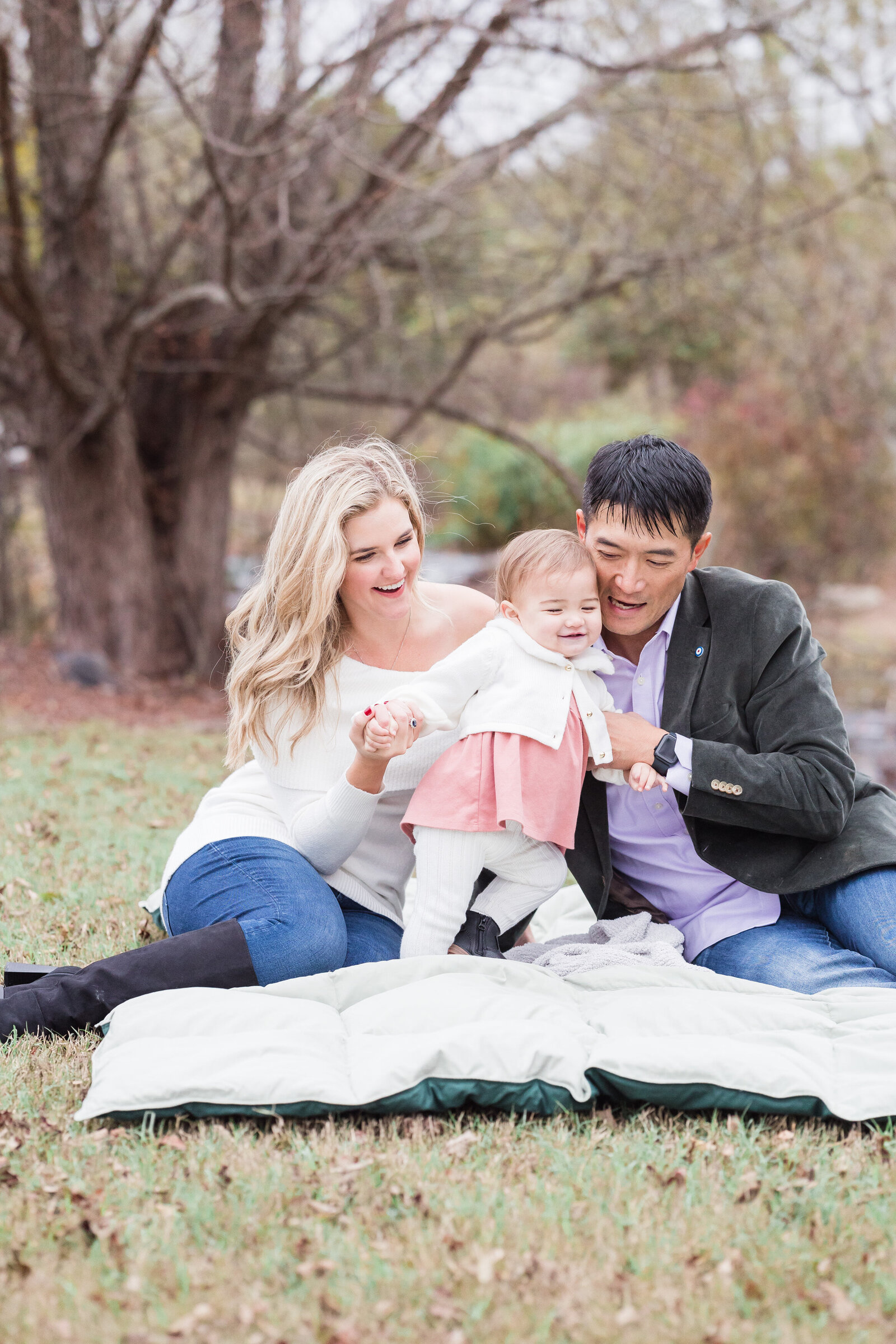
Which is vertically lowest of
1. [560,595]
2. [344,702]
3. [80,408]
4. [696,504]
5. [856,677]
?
[856,677]

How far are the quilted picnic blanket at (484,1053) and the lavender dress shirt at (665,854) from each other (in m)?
0.43

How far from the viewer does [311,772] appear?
3533mm

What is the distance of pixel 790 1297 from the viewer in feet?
6.94

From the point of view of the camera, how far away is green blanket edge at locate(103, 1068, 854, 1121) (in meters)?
2.64

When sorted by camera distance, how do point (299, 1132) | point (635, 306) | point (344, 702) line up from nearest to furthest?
point (299, 1132) → point (344, 702) → point (635, 306)

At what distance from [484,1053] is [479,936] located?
71 cm

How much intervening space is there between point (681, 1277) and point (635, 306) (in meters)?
12.1

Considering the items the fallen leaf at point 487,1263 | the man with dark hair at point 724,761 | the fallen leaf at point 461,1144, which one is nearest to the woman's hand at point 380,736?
the man with dark hair at point 724,761

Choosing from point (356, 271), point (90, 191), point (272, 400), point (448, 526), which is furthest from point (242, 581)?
point (90, 191)

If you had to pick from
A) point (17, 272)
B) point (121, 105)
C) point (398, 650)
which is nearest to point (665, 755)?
point (398, 650)

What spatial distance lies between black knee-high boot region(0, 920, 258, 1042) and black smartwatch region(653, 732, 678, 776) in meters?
1.18

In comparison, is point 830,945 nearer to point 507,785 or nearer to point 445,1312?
point 507,785

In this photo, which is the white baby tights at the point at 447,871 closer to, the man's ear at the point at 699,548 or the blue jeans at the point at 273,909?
the blue jeans at the point at 273,909

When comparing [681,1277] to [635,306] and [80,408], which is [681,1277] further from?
[635,306]
